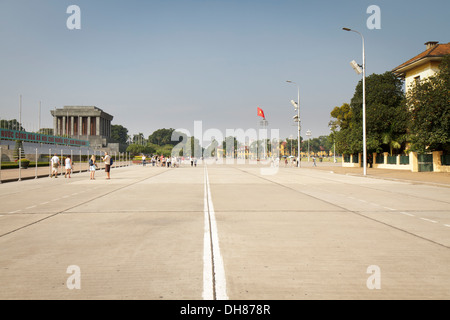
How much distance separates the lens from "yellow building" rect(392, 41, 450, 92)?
1336 inches

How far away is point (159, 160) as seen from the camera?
61875 mm

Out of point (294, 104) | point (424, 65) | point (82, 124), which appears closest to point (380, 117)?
point (424, 65)

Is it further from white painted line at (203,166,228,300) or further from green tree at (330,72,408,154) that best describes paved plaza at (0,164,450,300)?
green tree at (330,72,408,154)

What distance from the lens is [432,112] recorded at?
93.0 feet

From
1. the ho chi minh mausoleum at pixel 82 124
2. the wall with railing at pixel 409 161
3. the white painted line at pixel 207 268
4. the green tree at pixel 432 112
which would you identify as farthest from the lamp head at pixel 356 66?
the ho chi minh mausoleum at pixel 82 124

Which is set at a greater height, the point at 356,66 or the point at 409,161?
the point at 356,66

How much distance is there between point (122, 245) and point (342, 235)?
400 centimetres

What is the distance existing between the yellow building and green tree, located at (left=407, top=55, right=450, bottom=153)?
2743 millimetres

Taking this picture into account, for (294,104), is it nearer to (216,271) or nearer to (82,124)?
(216,271)

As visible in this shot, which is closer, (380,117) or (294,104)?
(380,117)

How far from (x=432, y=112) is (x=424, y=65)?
32.3 feet

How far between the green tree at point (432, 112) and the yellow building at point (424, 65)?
2743 mm
